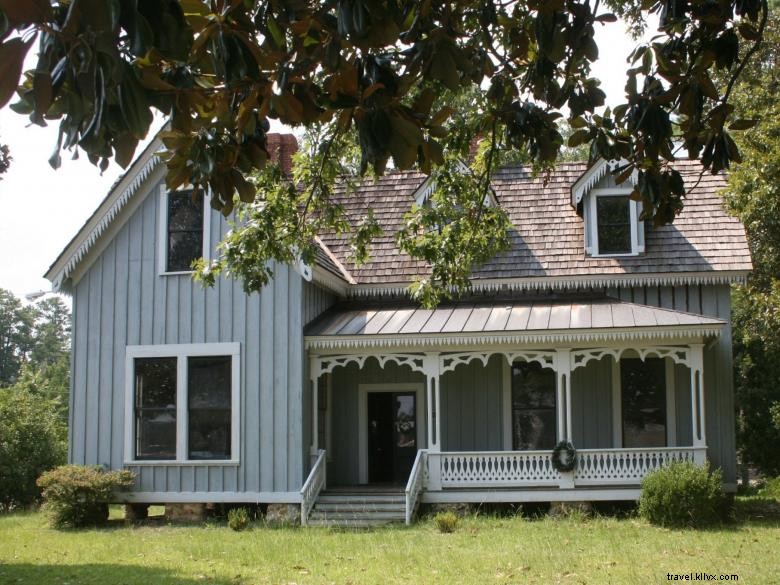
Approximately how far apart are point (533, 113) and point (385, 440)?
43.6 feet

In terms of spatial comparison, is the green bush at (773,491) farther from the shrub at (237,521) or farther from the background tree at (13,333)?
the background tree at (13,333)

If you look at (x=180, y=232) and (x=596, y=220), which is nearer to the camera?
(x=180, y=232)

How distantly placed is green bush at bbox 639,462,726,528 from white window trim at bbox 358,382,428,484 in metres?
5.88

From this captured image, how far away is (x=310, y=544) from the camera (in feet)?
48.4

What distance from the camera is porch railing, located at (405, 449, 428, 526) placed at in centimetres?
1725

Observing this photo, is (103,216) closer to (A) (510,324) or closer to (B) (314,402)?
(B) (314,402)

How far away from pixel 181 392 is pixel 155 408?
665 mm

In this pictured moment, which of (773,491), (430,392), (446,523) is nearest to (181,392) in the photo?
(430,392)

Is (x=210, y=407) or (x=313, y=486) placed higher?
(x=210, y=407)

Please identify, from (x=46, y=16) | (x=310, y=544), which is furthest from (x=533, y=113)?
(x=310, y=544)

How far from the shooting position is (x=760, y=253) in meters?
22.0

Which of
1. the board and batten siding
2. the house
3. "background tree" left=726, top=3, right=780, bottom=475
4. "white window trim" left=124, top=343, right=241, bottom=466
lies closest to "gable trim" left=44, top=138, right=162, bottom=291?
the house

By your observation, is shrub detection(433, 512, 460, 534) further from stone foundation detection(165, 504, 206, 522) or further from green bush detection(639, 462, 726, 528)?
stone foundation detection(165, 504, 206, 522)

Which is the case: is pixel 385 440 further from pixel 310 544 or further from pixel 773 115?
pixel 773 115
